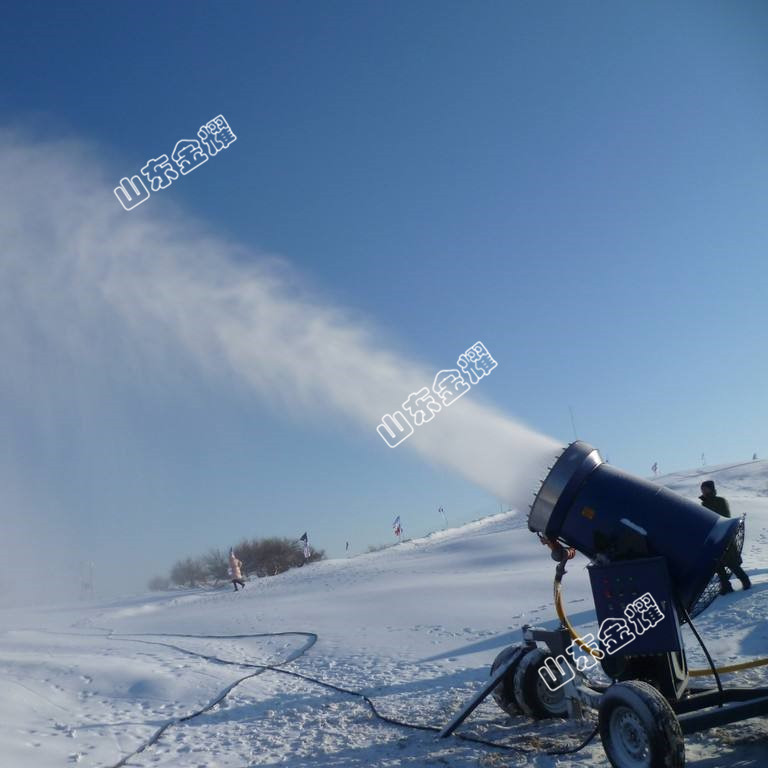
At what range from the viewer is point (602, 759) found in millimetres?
5836

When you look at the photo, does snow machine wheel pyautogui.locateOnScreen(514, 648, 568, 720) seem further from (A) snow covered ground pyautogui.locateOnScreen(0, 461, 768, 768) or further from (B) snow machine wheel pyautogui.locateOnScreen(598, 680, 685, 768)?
(B) snow machine wheel pyautogui.locateOnScreen(598, 680, 685, 768)

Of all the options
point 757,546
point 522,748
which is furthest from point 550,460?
point 757,546

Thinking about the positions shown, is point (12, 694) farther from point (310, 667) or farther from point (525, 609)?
point (525, 609)

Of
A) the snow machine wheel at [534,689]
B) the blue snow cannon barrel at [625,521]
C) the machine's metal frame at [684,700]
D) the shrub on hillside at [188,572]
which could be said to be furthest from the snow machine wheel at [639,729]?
the shrub on hillside at [188,572]

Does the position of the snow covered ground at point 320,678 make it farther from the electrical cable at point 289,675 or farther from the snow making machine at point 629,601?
the snow making machine at point 629,601

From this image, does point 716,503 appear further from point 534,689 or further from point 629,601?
point 629,601

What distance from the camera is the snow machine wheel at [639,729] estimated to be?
16.4 feet

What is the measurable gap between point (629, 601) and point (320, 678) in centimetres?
528

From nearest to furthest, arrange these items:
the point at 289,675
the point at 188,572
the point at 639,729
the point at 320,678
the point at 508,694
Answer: the point at 639,729
the point at 508,694
the point at 320,678
the point at 289,675
the point at 188,572

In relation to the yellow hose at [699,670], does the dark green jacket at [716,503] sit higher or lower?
higher

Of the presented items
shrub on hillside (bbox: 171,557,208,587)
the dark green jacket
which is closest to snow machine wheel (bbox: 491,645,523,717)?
the dark green jacket

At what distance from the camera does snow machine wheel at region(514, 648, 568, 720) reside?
6.94 metres

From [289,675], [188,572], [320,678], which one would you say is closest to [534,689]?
[320,678]

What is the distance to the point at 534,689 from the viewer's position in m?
6.97
